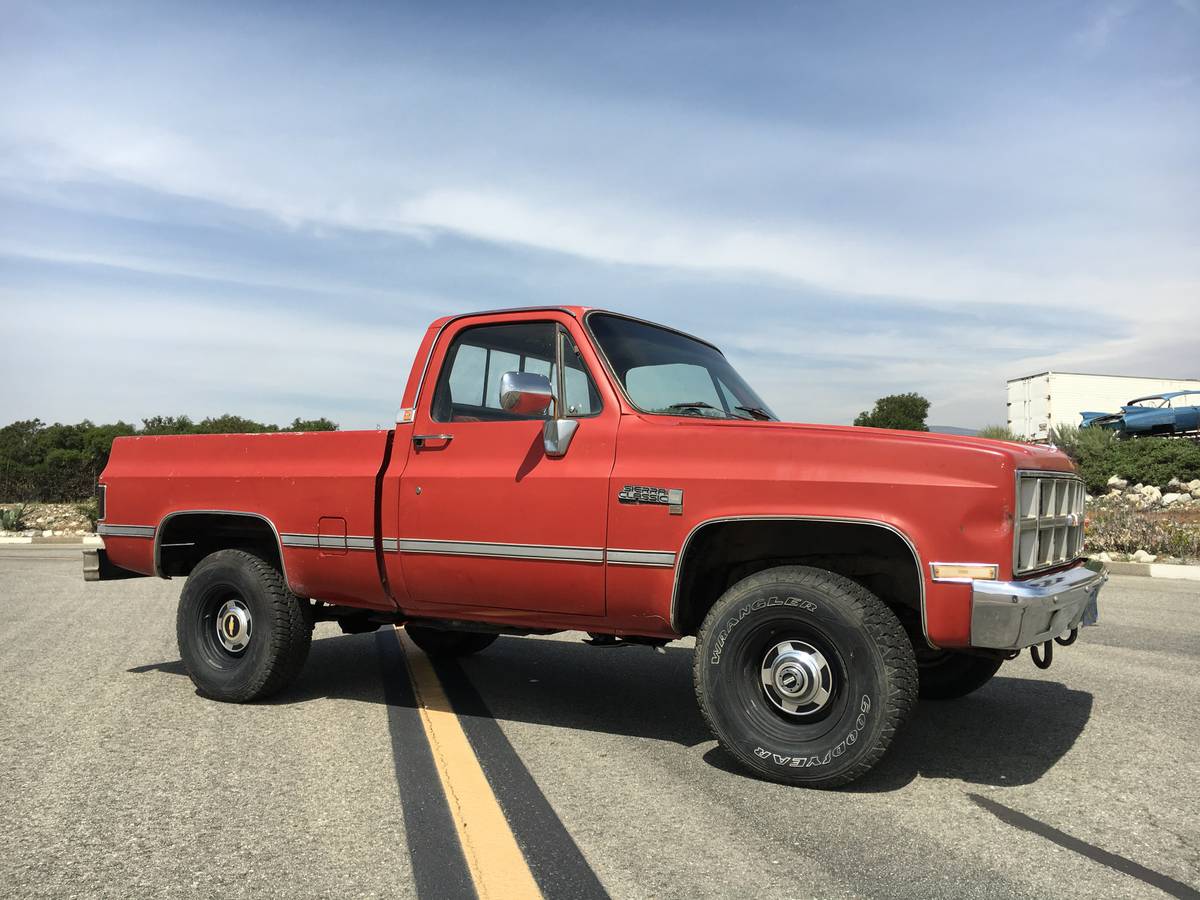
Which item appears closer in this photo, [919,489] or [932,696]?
[919,489]

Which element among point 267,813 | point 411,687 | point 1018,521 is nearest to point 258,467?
point 411,687

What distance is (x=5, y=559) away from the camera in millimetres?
14695

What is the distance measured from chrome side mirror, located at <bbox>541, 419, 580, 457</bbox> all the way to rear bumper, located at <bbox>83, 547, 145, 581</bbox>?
316 cm

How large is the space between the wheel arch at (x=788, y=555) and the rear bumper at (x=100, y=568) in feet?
12.2

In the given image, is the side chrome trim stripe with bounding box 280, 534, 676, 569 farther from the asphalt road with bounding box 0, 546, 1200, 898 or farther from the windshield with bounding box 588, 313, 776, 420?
the asphalt road with bounding box 0, 546, 1200, 898

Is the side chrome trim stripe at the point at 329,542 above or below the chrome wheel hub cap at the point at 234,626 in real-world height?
above

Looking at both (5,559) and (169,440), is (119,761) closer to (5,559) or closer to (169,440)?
(169,440)

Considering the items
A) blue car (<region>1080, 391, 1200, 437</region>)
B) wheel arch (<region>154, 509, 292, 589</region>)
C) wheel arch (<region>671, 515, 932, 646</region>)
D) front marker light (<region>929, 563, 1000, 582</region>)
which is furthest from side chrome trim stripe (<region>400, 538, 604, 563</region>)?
blue car (<region>1080, 391, 1200, 437</region>)

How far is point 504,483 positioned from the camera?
468 centimetres

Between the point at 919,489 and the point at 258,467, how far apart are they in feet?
12.1

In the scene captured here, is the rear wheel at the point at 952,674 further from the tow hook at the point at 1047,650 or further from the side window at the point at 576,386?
the side window at the point at 576,386

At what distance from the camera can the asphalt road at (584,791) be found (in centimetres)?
302

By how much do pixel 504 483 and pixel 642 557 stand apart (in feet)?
2.76

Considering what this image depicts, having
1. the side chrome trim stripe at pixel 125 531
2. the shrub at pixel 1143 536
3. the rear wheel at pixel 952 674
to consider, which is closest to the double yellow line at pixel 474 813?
the side chrome trim stripe at pixel 125 531
